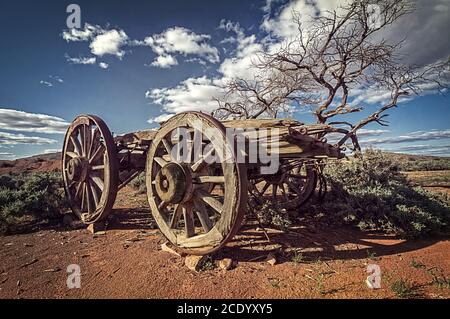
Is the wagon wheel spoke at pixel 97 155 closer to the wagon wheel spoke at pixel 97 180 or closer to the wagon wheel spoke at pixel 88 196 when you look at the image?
the wagon wheel spoke at pixel 97 180

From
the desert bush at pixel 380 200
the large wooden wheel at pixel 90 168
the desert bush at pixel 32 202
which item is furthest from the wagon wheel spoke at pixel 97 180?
the desert bush at pixel 380 200

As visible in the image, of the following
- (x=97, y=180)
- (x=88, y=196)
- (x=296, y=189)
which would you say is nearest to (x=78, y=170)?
(x=97, y=180)

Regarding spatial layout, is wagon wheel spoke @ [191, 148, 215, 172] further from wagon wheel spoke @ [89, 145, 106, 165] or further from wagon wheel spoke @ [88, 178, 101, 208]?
wagon wheel spoke @ [88, 178, 101, 208]

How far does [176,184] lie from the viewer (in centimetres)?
322

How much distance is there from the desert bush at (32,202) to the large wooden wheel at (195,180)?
329 cm

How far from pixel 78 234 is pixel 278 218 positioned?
3.75 meters

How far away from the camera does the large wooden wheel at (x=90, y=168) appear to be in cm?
446

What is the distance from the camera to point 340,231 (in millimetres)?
4754

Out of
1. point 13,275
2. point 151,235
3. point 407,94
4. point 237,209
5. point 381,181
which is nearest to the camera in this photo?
point 237,209

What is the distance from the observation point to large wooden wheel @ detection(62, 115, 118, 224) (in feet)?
14.6

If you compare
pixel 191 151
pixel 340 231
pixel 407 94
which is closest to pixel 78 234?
pixel 191 151
